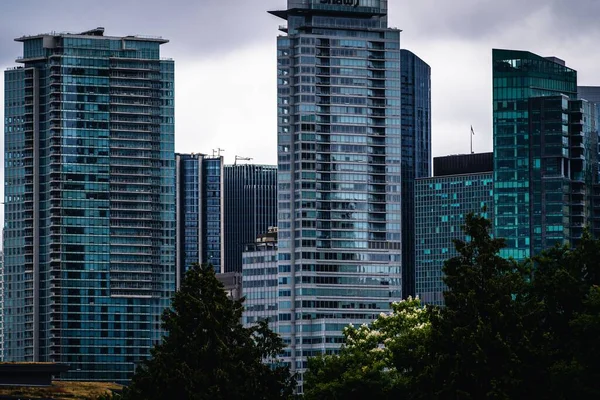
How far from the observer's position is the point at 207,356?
135 metres

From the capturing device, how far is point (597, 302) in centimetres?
11438

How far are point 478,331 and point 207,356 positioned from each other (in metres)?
25.8

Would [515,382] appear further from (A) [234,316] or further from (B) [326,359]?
(B) [326,359]

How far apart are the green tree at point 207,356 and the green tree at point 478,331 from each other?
17853mm

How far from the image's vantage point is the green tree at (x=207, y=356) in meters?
134

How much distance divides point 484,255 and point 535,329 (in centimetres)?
683

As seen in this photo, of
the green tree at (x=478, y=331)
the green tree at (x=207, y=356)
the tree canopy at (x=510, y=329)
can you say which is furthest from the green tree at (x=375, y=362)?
the green tree at (x=478, y=331)

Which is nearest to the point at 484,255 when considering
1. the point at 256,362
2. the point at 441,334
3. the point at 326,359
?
the point at 441,334

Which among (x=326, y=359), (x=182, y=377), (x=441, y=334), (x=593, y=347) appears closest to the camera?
(x=593, y=347)

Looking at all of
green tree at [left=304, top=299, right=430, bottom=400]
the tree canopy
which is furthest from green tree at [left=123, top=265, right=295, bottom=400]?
the tree canopy

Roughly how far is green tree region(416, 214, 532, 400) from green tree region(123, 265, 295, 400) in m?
17.9

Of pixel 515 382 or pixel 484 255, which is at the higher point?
pixel 484 255

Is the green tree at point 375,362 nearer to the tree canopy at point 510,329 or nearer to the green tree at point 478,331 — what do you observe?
the tree canopy at point 510,329

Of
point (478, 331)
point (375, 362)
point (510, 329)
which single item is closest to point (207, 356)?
point (375, 362)
